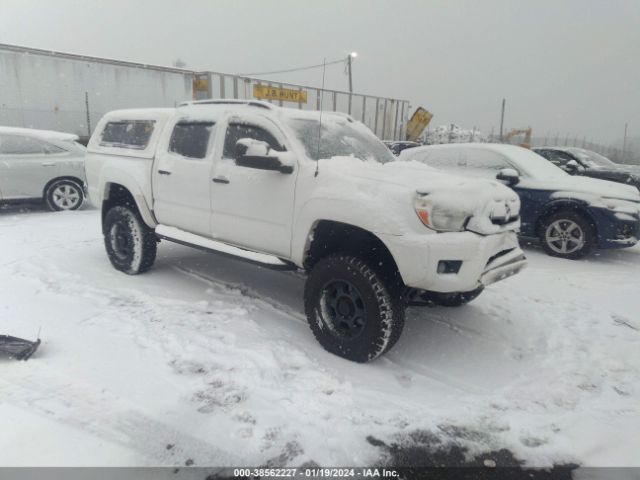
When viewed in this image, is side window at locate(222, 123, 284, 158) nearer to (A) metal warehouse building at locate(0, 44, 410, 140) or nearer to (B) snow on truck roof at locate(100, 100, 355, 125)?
(B) snow on truck roof at locate(100, 100, 355, 125)

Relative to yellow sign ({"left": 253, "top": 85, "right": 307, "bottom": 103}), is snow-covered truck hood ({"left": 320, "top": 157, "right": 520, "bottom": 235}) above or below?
below

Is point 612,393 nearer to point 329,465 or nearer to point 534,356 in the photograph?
point 534,356

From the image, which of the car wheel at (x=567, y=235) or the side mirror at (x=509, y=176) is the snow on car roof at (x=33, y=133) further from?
the car wheel at (x=567, y=235)

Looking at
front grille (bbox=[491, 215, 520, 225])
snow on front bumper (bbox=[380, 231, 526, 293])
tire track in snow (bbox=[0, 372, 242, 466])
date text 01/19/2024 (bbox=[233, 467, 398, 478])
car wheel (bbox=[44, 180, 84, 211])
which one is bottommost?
date text 01/19/2024 (bbox=[233, 467, 398, 478])

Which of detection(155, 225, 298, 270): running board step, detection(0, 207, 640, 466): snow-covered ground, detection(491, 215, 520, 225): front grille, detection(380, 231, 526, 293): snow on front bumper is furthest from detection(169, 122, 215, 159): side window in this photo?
detection(491, 215, 520, 225): front grille

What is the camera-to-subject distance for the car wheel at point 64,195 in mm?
8555

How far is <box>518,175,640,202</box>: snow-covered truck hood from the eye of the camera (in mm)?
6398

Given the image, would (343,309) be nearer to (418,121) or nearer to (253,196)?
(253,196)

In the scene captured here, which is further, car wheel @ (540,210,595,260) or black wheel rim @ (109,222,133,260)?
car wheel @ (540,210,595,260)

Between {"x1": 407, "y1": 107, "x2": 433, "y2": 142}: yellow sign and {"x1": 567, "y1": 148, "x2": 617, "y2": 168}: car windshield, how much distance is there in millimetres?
11037

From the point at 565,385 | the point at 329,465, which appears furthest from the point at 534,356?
the point at 329,465

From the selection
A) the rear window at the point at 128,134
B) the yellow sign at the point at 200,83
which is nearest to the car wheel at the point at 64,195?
the rear window at the point at 128,134

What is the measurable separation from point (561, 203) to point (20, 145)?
373 inches

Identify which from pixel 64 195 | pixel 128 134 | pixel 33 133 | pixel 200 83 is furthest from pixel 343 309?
pixel 200 83
